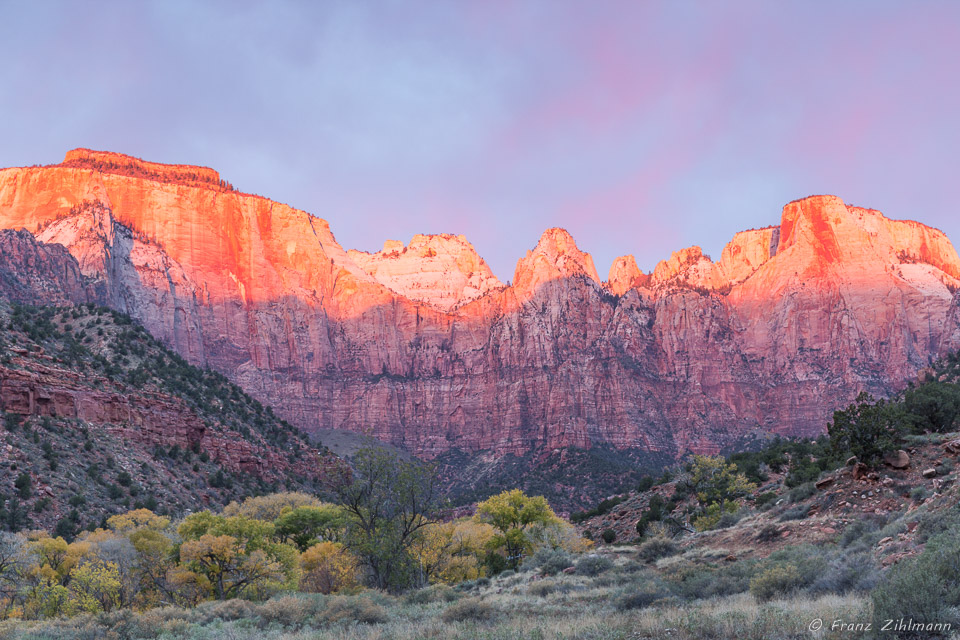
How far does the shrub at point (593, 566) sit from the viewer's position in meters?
26.7

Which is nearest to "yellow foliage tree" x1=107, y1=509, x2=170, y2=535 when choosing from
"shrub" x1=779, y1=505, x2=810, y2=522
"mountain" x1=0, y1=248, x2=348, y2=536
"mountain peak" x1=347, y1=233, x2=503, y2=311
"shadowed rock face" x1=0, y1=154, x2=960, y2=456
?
"mountain" x1=0, y1=248, x2=348, y2=536

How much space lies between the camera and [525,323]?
501 feet

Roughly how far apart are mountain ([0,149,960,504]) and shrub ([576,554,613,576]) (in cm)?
9607

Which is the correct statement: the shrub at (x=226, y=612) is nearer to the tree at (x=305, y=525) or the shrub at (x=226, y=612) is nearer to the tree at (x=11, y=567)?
the tree at (x=11, y=567)

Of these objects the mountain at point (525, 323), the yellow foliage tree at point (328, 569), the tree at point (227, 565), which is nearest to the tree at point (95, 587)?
the tree at point (227, 565)

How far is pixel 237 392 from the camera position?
8531 centimetres

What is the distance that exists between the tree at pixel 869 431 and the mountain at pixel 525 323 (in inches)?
3751

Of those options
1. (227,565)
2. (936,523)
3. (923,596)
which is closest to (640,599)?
(936,523)

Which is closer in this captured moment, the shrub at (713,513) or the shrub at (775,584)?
the shrub at (775,584)

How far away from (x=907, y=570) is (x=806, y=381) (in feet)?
461

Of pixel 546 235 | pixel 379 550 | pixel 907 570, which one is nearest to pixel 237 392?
pixel 379 550

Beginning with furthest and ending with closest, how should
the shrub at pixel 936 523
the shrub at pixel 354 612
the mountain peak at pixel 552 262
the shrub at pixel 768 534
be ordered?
1. the mountain peak at pixel 552 262
2. the shrub at pixel 768 534
3. the shrub at pixel 354 612
4. the shrub at pixel 936 523

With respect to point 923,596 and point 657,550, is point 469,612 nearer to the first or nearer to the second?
point 923,596

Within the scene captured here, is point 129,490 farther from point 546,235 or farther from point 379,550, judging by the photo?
point 546,235
